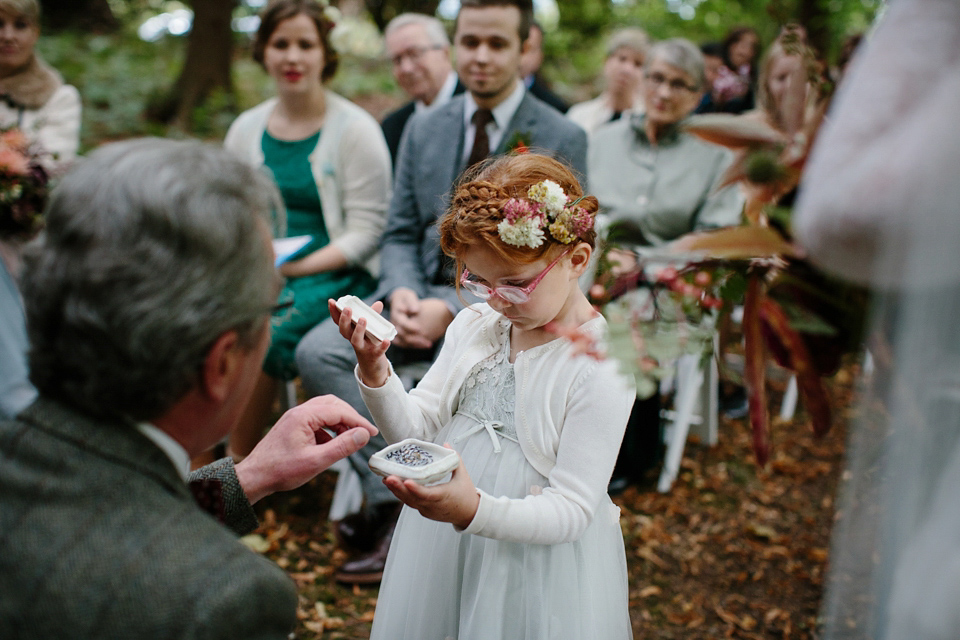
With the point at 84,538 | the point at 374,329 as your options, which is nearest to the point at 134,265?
the point at 84,538

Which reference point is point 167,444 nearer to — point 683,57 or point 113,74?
point 683,57

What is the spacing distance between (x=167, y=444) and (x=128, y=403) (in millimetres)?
110

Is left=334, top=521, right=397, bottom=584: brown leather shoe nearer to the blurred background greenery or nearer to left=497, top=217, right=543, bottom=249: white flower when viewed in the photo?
left=497, top=217, right=543, bottom=249: white flower

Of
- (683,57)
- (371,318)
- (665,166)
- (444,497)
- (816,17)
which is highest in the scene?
(816,17)

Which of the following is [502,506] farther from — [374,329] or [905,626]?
[905,626]

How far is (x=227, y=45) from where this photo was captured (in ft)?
29.6

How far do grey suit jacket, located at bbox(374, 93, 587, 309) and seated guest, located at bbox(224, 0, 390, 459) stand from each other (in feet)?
0.84

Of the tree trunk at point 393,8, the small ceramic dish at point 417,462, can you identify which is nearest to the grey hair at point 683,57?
the small ceramic dish at point 417,462

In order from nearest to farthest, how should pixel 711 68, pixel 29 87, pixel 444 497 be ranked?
pixel 444 497 < pixel 29 87 < pixel 711 68

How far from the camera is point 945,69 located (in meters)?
0.92

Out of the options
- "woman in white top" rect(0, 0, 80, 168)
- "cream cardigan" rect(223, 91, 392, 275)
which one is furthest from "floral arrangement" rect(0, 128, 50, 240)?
"cream cardigan" rect(223, 91, 392, 275)

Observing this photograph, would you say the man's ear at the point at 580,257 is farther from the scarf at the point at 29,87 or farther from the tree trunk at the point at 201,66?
the tree trunk at the point at 201,66

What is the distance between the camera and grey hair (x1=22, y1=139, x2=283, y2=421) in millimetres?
1074

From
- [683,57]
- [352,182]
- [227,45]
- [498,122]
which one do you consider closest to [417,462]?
[498,122]
